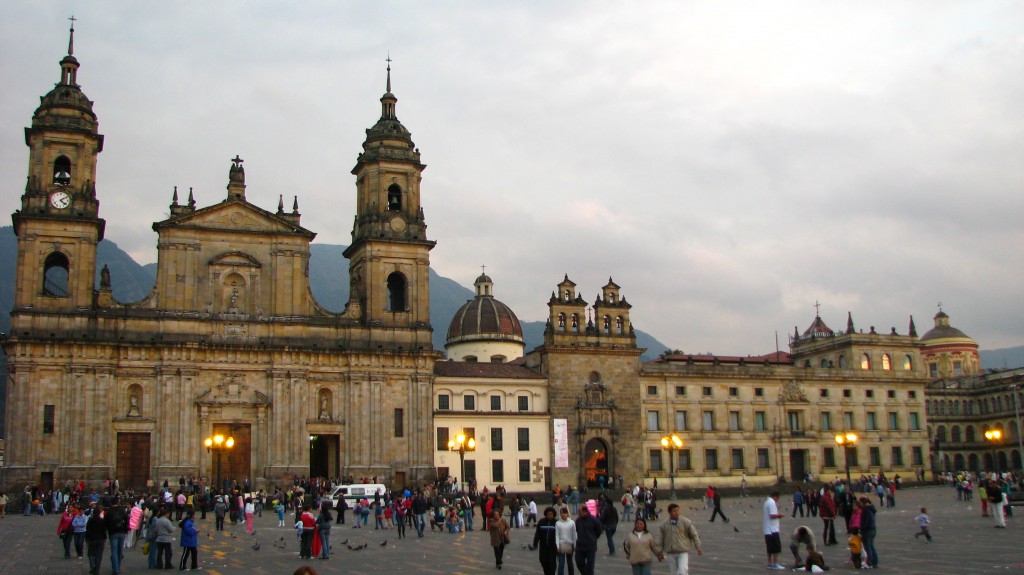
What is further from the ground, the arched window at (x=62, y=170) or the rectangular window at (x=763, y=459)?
the arched window at (x=62, y=170)

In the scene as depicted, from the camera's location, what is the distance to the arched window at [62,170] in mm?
56188

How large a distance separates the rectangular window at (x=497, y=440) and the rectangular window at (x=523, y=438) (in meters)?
1.13

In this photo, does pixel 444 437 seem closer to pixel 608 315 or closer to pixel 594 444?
pixel 594 444

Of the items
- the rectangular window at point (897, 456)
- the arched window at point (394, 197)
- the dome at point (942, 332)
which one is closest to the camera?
the arched window at point (394, 197)

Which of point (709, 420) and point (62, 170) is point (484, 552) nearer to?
point (62, 170)

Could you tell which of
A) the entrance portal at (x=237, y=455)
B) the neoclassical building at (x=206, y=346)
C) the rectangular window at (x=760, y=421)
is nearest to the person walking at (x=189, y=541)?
the neoclassical building at (x=206, y=346)

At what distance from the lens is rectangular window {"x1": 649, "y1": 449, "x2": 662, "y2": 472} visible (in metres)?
68.8

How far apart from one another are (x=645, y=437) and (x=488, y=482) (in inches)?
477

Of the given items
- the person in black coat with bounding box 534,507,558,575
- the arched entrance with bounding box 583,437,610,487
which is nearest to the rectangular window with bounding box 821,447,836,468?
the arched entrance with bounding box 583,437,610,487

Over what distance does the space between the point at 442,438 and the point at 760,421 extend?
2440 centimetres

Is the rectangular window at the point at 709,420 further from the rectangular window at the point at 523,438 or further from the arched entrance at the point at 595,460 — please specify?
the rectangular window at the point at 523,438

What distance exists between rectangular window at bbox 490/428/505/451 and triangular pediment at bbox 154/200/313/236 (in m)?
16.9

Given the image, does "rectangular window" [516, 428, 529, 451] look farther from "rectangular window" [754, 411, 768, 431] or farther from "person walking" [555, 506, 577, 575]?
"person walking" [555, 506, 577, 575]

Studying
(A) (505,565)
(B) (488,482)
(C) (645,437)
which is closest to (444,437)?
(B) (488,482)
